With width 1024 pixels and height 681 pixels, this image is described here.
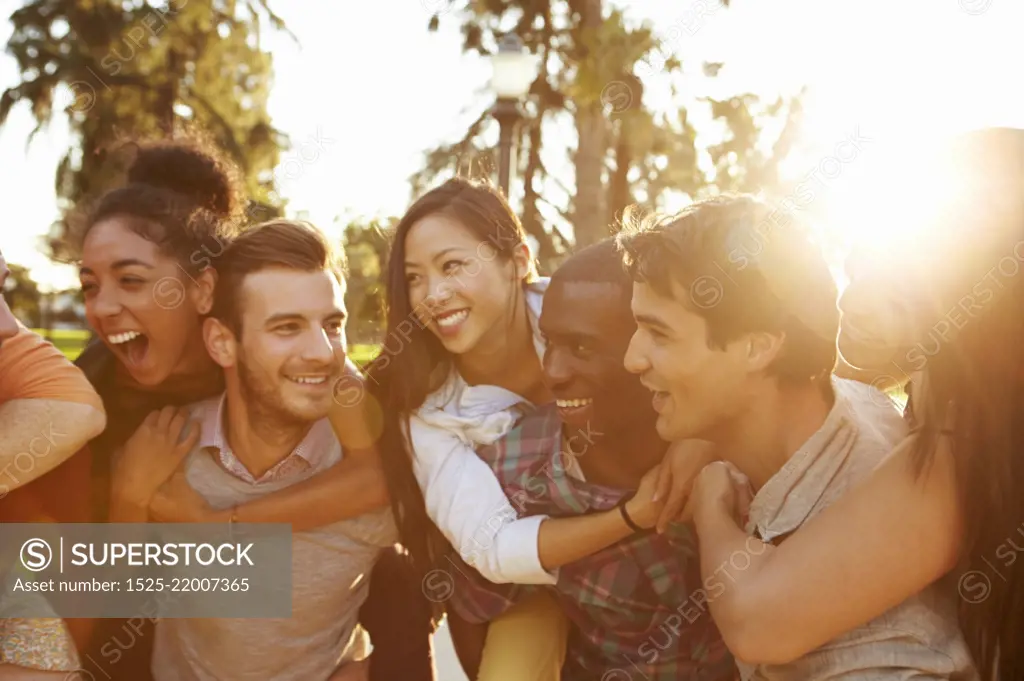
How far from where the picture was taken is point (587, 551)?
2.91m

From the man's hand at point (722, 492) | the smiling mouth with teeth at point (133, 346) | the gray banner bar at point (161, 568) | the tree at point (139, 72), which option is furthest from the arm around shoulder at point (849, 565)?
the tree at point (139, 72)

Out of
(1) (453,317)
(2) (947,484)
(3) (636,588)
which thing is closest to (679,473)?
(3) (636,588)

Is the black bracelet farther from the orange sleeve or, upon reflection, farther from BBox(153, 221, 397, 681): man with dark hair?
the orange sleeve

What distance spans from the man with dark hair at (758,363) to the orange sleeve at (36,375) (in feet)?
5.74

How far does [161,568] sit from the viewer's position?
11.4 ft

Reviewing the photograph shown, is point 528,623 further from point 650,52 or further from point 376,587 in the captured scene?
point 650,52

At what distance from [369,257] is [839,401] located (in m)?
7.66

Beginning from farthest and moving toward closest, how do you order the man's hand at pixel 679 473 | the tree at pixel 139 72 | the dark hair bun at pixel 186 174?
the tree at pixel 139 72 → the dark hair bun at pixel 186 174 → the man's hand at pixel 679 473

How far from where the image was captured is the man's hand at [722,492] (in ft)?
8.62

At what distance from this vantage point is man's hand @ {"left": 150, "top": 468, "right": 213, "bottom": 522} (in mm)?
3320

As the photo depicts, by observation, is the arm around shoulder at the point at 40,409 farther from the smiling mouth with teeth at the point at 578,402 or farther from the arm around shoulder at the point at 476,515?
the smiling mouth with teeth at the point at 578,402

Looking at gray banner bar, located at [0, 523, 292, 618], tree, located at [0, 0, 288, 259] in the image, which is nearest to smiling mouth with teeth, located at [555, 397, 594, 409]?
gray banner bar, located at [0, 523, 292, 618]

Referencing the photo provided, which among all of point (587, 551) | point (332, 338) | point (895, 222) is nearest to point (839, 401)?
point (895, 222)

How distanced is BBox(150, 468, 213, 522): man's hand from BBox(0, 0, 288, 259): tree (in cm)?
740
